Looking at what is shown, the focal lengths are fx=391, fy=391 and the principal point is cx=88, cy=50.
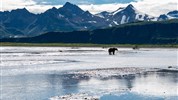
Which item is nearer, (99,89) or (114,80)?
(99,89)

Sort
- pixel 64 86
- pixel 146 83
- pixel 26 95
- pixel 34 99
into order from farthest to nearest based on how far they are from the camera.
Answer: pixel 146 83 → pixel 64 86 → pixel 26 95 → pixel 34 99

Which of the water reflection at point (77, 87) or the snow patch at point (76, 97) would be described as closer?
the snow patch at point (76, 97)

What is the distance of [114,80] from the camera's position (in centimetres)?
5169

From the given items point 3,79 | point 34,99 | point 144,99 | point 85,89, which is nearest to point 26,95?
point 34,99

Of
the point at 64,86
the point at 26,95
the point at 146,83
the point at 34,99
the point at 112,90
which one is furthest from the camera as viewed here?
the point at 146,83

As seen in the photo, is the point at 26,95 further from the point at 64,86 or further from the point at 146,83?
the point at 146,83

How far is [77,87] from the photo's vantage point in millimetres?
44281

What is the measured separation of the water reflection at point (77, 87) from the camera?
38.0 metres

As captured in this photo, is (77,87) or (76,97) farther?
(77,87)

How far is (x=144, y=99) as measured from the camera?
35281 millimetres

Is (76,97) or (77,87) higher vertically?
(76,97)

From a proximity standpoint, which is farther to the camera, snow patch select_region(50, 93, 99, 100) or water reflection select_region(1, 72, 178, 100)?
water reflection select_region(1, 72, 178, 100)

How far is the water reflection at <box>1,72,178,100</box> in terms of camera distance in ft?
125

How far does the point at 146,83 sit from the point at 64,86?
1053 cm
